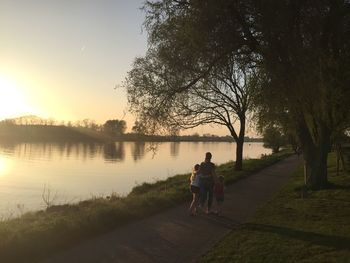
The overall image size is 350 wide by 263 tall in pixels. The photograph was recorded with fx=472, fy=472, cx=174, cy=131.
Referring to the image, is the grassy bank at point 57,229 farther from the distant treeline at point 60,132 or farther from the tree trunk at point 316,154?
the distant treeline at point 60,132

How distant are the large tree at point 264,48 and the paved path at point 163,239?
380cm

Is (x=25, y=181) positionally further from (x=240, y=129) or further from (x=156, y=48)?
(x=156, y=48)

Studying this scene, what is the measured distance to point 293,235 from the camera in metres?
10.4

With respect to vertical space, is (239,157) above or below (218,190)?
above

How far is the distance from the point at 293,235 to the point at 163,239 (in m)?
2.87

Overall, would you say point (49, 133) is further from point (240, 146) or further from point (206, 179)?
point (206, 179)

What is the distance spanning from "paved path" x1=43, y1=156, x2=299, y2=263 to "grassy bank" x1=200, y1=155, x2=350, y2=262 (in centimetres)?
43

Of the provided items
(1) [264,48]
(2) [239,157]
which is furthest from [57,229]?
(2) [239,157]

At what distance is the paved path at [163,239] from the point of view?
8.48 meters

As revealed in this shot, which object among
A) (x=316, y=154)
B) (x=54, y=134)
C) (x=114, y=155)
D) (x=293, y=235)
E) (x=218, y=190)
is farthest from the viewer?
(x=54, y=134)

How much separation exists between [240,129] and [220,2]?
20758mm

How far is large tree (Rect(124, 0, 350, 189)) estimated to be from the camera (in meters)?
12.9

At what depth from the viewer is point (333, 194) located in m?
16.8

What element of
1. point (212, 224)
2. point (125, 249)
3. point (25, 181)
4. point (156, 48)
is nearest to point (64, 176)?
point (25, 181)
